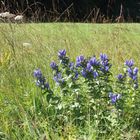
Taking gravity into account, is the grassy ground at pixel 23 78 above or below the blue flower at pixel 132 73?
below

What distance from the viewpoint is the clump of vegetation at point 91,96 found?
3408 mm

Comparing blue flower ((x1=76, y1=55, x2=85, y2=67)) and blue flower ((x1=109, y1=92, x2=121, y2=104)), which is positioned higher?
blue flower ((x1=76, y1=55, x2=85, y2=67))

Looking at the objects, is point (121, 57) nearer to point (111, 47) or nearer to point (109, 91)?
point (111, 47)

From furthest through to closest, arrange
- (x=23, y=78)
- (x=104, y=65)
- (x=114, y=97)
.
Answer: (x=23, y=78), (x=104, y=65), (x=114, y=97)

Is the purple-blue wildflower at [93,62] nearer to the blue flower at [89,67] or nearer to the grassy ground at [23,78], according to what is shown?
the blue flower at [89,67]

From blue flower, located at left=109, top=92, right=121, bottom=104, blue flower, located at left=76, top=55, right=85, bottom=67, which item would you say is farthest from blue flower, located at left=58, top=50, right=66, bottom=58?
blue flower, located at left=109, top=92, right=121, bottom=104

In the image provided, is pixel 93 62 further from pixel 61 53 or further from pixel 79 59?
pixel 61 53

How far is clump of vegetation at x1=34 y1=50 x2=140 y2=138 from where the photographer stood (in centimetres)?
341

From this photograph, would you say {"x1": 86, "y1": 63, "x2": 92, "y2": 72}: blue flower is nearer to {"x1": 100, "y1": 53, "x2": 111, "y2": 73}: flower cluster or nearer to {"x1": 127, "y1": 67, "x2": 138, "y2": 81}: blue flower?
{"x1": 100, "y1": 53, "x2": 111, "y2": 73}: flower cluster

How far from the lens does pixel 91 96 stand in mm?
3477

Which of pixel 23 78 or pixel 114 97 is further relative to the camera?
pixel 23 78

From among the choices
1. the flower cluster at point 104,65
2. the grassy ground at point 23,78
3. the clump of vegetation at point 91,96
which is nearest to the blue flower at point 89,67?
the clump of vegetation at point 91,96

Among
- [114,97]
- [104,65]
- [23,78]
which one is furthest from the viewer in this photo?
[23,78]

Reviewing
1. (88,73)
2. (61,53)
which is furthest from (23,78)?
(88,73)
